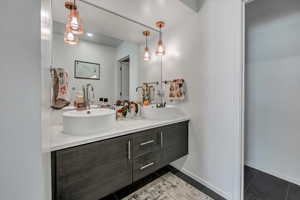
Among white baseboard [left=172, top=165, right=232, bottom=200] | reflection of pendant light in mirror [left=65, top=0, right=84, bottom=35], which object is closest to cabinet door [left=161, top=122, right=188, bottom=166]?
white baseboard [left=172, top=165, right=232, bottom=200]

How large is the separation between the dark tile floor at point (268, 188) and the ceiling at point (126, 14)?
225 cm

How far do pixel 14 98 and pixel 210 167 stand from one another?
1810mm

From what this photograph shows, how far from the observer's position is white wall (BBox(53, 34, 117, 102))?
132 cm

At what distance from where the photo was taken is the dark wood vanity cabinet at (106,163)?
856 mm

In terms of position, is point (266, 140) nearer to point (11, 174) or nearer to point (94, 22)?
point (11, 174)

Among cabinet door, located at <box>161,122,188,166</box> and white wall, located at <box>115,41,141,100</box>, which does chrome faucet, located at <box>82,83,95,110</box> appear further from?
cabinet door, located at <box>161,122,188,166</box>

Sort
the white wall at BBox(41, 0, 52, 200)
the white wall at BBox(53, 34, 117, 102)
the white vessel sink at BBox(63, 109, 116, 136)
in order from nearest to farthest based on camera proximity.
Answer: the white wall at BBox(41, 0, 52, 200)
the white vessel sink at BBox(63, 109, 116, 136)
the white wall at BBox(53, 34, 117, 102)

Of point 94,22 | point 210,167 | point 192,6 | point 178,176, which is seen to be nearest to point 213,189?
point 210,167

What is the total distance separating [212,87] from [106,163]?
4.43ft

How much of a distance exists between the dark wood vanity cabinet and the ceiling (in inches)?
53.2

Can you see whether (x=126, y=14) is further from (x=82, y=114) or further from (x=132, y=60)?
(x=82, y=114)

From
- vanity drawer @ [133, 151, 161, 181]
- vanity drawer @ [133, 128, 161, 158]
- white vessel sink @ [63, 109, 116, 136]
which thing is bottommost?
vanity drawer @ [133, 151, 161, 181]

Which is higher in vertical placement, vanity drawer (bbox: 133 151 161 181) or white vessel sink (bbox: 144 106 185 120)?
white vessel sink (bbox: 144 106 185 120)

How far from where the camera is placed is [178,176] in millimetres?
1759
